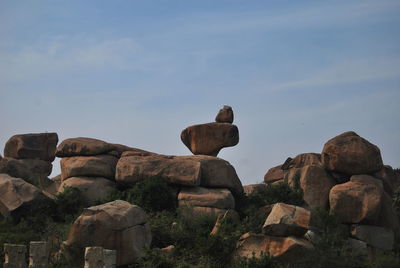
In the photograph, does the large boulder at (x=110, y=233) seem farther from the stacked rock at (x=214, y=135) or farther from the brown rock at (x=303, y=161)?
the brown rock at (x=303, y=161)

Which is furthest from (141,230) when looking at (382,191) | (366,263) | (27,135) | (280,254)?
(27,135)

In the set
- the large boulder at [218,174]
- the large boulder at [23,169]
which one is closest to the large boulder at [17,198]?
the large boulder at [23,169]

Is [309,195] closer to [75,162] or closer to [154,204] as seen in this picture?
[154,204]

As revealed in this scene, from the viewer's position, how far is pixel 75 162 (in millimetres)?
38531

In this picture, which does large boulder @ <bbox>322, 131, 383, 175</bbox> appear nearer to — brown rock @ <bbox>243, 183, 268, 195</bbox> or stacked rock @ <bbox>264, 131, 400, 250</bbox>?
stacked rock @ <bbox>264, 131, 400, 250</bbox>

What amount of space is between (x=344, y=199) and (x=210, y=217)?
6264 millimetres

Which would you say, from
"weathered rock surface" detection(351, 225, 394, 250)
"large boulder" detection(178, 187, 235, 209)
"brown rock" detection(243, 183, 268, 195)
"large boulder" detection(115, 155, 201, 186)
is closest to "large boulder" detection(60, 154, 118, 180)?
"large boulder" detection(115, 155, 201, 186)

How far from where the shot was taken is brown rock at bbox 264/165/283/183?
150ft

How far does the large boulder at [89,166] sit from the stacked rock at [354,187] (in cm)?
942

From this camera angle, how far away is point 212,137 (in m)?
41.4

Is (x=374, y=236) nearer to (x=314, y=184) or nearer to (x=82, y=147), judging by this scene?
(x=314, y=184)

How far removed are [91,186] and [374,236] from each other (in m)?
14.2

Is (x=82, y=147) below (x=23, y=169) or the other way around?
the other way around

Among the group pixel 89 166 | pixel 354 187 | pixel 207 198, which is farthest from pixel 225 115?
pixel 354 187
